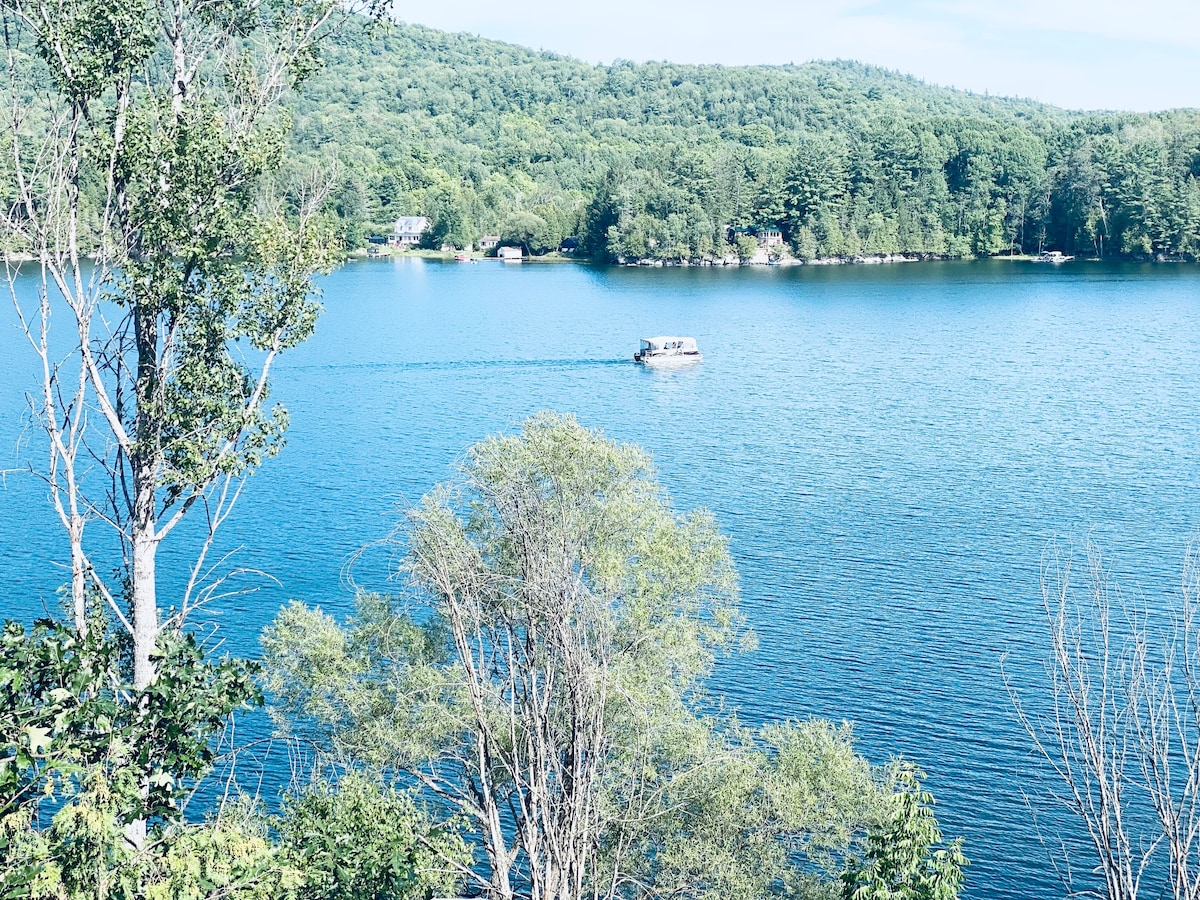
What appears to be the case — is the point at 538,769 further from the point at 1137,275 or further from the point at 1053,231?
the point at 1053,231

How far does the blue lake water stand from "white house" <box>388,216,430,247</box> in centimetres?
6650

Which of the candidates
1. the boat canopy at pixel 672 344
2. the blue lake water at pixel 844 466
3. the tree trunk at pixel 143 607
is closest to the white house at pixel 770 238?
the blue lake water at pixel 844 466

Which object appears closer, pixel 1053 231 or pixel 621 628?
pixel 621 628

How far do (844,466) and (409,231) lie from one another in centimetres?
12300

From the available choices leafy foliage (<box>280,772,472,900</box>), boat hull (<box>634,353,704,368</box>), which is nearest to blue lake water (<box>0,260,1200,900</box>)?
boat hull (<box>634,353,704,368</box>)

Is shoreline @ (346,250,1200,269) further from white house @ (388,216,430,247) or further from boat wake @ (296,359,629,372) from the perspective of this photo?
boat wake @ (296,359,629,372)

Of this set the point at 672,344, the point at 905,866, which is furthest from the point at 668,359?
the point at 905,866

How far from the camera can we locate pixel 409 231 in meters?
164

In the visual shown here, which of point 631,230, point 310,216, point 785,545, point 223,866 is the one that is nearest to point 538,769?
point 223,866

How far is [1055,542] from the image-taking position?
129 feet

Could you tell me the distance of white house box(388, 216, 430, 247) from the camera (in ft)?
538

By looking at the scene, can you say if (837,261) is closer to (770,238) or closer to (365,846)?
(770,238)

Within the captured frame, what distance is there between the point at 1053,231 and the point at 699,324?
72.7m

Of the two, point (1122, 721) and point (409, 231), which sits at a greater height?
point (409, 231)
